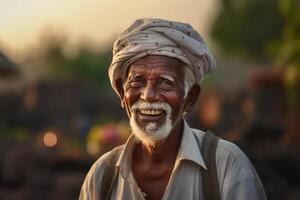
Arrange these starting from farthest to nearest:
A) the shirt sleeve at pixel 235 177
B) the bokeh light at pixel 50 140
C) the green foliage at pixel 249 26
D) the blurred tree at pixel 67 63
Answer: the blurred tree at pixel 67 63, the green foliage at pixel 249 26, the bokeh light at pixel 50 140, the shirt sleeve at pixel 235 177

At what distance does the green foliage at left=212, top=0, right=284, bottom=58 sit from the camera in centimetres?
3922

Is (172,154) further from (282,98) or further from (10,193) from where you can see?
(282,98)

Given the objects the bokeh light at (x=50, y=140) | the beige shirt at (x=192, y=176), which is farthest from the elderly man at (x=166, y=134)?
the bokeh light at (x=50, y=140)

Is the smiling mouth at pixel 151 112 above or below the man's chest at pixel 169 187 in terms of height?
above

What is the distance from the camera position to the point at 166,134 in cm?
325

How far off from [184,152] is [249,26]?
36.8 meters

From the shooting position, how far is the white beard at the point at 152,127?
127 inches

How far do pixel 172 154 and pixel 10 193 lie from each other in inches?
431

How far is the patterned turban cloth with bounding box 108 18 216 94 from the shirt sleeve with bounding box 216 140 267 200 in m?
0.31

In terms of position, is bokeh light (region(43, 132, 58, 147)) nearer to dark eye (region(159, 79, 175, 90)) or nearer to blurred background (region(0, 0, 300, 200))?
blurred background (region(0, 0, 300, 200))

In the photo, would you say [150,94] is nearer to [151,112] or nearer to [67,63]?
[151,112]

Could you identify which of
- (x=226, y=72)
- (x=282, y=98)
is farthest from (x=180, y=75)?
(x=226, y=72)

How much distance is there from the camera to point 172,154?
3338mm

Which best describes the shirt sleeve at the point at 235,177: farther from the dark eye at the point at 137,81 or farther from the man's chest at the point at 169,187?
the dark eye at the point at 137,81
